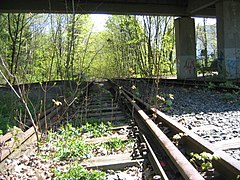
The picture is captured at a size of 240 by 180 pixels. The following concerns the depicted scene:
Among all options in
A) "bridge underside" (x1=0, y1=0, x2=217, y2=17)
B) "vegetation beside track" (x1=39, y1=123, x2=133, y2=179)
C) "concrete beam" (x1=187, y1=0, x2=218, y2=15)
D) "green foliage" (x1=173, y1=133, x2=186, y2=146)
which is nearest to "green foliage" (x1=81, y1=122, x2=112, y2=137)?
"vegetation beside track" (x1=39, y1=123, x2=133, y2=179)

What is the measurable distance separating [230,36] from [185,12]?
4.61 m

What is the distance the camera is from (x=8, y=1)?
1465 cm

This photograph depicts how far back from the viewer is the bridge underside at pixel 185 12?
46.3 feet

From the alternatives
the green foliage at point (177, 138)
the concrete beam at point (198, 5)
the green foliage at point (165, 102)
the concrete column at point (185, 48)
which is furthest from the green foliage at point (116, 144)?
the concrete column at point (185, 48)

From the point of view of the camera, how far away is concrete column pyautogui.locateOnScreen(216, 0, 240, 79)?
14.1 meters

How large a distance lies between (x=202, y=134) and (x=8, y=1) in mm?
14638

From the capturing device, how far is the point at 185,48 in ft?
61.0

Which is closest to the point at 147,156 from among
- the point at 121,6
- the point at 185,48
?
the point at 121,6

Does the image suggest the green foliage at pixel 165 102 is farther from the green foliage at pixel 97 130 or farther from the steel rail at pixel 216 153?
the steel rail at pixel 216 153

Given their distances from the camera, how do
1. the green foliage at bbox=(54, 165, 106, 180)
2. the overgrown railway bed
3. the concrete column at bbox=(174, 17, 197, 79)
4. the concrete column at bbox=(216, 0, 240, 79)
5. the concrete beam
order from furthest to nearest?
the concrete column at bbox=(174, 17, 197, 79) → the concrete beam → the concrete column at bbox=(216, 0, 240, 79) → the green foliage at bbox=(54, 165, 106, 180) → the overgrown railway bed

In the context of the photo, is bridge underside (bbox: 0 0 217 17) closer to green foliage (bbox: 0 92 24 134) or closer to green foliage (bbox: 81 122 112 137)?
green foliage (bbox: 0 92 24 134)

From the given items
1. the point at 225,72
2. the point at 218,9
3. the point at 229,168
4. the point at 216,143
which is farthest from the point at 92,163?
the point at 218,9

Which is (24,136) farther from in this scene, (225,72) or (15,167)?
Answer: (225,72)

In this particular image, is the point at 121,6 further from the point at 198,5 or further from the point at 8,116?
the point at 8,116
